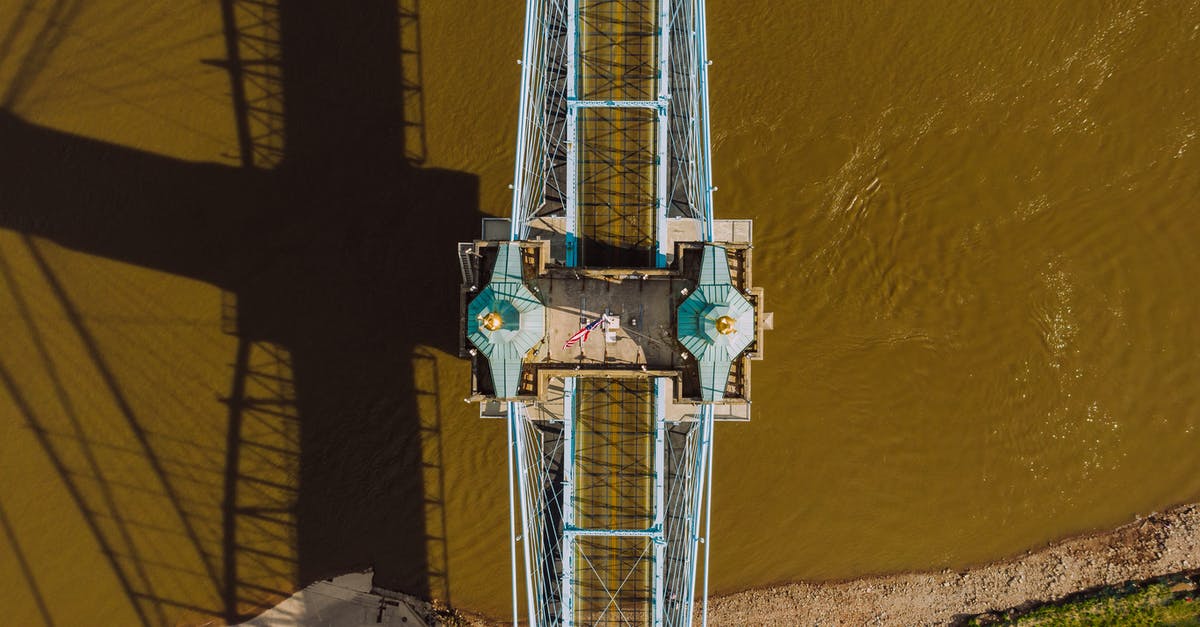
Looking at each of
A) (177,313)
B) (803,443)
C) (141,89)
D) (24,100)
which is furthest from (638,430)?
(24,100)

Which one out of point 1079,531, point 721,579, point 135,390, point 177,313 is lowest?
point 721,579

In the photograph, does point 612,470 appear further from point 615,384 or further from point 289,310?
point 289,310

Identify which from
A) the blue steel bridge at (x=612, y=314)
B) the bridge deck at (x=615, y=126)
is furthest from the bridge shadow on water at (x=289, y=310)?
the bridge deck at (x=615, y=126)

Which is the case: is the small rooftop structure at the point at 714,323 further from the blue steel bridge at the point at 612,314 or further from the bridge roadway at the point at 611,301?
the bridge roadway at the point at 611,301

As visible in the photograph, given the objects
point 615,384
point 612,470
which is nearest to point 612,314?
point 615,384

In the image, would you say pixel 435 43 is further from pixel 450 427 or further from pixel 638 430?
pixel 638 430

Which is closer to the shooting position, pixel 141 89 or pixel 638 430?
pixel 638 430

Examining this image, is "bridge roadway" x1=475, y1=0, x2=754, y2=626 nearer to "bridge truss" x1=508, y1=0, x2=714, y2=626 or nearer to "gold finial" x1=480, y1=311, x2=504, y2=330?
"bridge truss" x1=508, y1=0, x2=714, y2=626

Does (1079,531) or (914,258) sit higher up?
(914,258)
